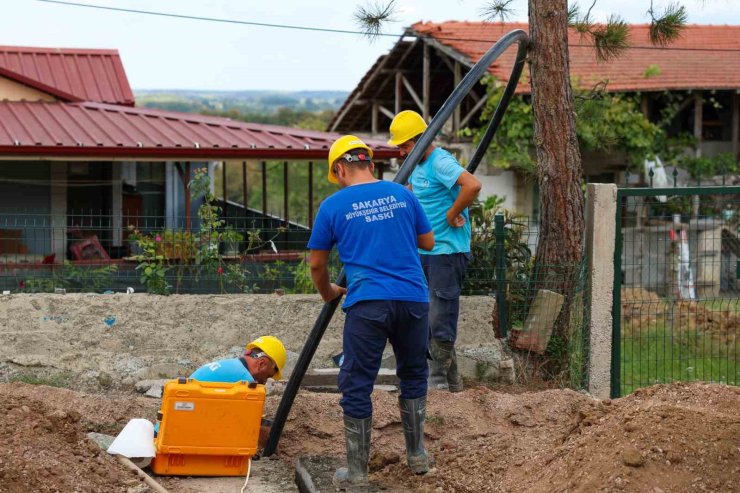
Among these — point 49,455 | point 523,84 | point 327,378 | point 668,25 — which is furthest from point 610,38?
point 523,84

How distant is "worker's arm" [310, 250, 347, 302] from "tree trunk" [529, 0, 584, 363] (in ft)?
12.7

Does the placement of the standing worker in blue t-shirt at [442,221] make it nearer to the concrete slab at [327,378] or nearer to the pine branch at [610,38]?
the concrete slab at [327,378]

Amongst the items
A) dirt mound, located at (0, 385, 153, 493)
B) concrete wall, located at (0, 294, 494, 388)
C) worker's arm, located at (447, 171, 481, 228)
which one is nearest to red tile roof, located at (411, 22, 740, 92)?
concrete wall, located at (0, 294, 494, 388)

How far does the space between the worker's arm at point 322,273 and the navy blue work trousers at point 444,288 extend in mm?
1814

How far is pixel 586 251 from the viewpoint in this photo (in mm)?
9211

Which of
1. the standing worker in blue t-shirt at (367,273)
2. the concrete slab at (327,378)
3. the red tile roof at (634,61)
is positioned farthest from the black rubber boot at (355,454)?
the red tile roof at (634,61)

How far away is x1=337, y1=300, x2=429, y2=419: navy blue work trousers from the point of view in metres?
5.76

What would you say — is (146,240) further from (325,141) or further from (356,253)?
(325,141)

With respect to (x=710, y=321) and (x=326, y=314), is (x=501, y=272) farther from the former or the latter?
(x=710, y=321)

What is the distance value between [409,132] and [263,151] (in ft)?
26.8

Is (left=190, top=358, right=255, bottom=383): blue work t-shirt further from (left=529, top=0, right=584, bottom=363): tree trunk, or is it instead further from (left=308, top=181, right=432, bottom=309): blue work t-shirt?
(left=529, top=0, right=584, bottom=363): tree trunk

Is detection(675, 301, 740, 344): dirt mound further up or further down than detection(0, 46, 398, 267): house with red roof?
further down

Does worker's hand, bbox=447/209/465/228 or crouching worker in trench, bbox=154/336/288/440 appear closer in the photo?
crouching worker in trench, bbox=154/336/288/440

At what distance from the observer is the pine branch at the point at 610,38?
10.2 m
